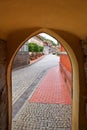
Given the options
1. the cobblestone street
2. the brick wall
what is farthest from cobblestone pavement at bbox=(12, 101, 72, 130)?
the brick wall

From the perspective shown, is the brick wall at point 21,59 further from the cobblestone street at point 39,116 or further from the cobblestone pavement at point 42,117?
the cobblestone pavement at point 42,117

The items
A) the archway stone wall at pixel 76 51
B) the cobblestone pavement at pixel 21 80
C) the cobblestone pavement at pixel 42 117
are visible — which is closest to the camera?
the archway stone wall at pixel 76 51

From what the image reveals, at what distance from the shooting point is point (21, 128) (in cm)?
548

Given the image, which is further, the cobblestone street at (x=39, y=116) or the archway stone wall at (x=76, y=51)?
the cobblestone street at (x=39, y=116)

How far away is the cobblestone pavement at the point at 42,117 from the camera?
18.5 feet

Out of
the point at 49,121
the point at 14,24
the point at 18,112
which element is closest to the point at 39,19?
the point at 14,24

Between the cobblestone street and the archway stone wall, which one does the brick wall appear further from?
the archway stone wall

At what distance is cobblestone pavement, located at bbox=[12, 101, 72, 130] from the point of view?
565 cm

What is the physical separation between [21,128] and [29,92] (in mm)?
4769

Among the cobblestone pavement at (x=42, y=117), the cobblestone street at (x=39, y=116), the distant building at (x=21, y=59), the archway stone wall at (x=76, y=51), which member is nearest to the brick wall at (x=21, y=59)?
the distant building at (x=21, y=59)

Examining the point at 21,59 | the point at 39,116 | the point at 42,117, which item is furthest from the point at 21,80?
the point at 21,59

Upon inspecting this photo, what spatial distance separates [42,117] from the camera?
6.39m

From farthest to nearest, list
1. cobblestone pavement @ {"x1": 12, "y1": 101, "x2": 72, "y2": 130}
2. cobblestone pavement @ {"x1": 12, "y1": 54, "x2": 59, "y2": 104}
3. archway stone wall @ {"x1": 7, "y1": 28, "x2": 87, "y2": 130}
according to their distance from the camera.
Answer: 1. cobblestone pavement @ {"x1": 12, "y1": 54, "x2": 59, "y2": 104}
2. cobblestone pavement @ {"x1": 12, "y1": 101, "x2": 72, "y2": 130}
3. archway stone wall @ {"x1": 7, "y1": 28, "x2": 87, "y2": 130}

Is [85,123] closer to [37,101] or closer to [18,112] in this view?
[18,112]
